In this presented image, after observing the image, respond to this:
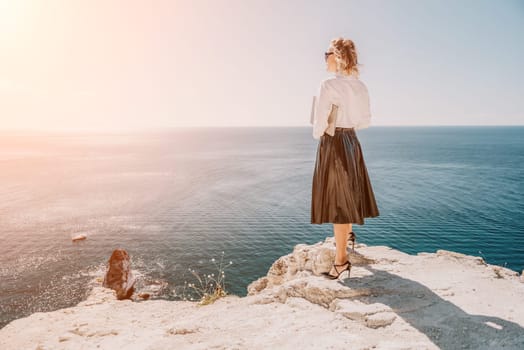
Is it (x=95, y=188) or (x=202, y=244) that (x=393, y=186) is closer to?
(x=202, y=244)

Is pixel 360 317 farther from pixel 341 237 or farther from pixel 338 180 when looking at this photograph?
pixel 338 180

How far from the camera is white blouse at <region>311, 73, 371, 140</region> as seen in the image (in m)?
4.89

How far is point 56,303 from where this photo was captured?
23.4 metres

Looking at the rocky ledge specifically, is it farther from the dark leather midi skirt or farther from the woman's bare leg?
the dark leather midi skirt

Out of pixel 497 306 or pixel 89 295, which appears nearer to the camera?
pixel 497 306

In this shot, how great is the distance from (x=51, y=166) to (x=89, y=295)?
80495mm

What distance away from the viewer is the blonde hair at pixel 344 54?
4.88 meters

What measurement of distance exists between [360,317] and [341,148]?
238 centimetres

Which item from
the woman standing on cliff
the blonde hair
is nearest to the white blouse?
the woman standing on cliff

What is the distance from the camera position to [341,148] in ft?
16.9

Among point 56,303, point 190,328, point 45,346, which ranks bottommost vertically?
point 56,303

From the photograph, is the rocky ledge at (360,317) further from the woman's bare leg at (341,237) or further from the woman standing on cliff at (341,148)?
the woman standing on cliff at (341,148)

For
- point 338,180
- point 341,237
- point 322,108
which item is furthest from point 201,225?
point 322,108

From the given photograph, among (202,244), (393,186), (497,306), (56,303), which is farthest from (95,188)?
(497,306)
